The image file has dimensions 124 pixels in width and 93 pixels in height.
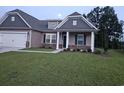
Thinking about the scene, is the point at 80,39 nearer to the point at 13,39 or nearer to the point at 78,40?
the point at 78,40

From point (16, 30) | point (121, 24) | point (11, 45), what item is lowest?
point (11, 45)

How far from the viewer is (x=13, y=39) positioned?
75.7 ft

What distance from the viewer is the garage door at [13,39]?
22797 millimetres

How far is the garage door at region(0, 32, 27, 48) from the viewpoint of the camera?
22797 mm

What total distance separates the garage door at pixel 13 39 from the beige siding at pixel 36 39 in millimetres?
1497

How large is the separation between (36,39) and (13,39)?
11.4 feet

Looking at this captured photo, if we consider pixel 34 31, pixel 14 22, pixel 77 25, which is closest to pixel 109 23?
pixel 77 25

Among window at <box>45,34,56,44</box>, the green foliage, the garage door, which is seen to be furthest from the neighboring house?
the green foliage

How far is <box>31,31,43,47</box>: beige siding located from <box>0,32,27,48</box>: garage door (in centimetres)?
150

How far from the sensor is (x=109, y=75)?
324 inches

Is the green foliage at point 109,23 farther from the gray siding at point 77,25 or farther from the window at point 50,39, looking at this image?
the gray siding at point 77,25
